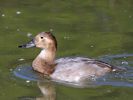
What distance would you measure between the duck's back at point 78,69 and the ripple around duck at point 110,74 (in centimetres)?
15

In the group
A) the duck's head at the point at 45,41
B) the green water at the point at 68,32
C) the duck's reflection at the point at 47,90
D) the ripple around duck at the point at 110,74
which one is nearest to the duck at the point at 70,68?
the duck's head at the point at 45,41

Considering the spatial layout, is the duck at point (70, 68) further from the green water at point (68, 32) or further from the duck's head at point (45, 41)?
the green water at point (68, 32)

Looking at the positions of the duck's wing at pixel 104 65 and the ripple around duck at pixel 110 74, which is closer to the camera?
the ripple around duck at pixel 110 74

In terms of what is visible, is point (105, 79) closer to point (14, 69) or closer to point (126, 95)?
point (126, 95)

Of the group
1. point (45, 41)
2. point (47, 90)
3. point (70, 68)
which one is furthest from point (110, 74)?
point (45, 41)

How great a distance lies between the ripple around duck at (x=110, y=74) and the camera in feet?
38.5

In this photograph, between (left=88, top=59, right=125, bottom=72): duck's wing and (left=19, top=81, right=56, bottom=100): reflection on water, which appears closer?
(left=19, top=81, right=56, bottom=100): reflection on water

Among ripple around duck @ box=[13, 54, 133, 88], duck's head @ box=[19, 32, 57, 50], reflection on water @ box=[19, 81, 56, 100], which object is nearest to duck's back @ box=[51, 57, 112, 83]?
ripple around duck @ box=[13, 54, 133, 88]

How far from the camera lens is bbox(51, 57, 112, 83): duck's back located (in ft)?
39.6

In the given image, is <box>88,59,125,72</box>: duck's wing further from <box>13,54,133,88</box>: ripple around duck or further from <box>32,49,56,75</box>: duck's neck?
<box>32,49,56,75</box>: duck's neck

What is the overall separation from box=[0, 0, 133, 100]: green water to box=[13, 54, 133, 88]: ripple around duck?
0.20 m

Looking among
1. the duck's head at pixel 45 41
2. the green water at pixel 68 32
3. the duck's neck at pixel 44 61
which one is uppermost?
the duck's head at pixel 45 41

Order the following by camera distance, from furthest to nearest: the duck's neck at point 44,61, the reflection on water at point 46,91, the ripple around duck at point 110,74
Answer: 1. the duck's neck at point 44,61
2. the ripple around duck at point 110,74
3. the reflection on water at point 46,91

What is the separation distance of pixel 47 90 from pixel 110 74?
140cm
